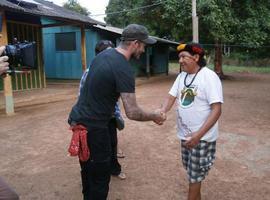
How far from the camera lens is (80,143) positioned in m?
2.81

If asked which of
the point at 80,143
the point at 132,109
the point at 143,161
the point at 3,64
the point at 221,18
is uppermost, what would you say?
the point at 221,18

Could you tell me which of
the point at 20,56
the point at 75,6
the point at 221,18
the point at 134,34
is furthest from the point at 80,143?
the point at 75,6

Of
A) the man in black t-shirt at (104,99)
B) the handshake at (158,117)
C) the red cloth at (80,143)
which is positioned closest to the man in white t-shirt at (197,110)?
the handshake at (158,117)

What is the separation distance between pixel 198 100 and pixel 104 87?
2.68 feet

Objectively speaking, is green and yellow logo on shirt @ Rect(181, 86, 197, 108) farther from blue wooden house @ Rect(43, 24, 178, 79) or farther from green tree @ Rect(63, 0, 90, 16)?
green tree @ Rect(63, 0, 90, 16)

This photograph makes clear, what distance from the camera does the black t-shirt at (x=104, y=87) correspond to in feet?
8.65

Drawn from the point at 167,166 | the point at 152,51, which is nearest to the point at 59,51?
the point at 152,51

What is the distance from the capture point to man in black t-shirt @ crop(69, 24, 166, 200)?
2652mm

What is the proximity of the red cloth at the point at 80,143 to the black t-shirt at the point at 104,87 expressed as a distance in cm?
6

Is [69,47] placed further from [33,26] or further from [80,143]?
[80,143]

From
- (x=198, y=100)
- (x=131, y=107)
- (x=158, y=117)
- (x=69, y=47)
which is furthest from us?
(x=69, y=47)

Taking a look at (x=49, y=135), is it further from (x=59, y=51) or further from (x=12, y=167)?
(x=59, y=51)

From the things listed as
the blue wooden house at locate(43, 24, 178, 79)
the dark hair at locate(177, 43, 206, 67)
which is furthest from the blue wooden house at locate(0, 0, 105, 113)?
the dark hair at locate(177, 43, 206, 67)

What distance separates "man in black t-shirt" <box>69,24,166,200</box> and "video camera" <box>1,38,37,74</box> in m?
0.47
